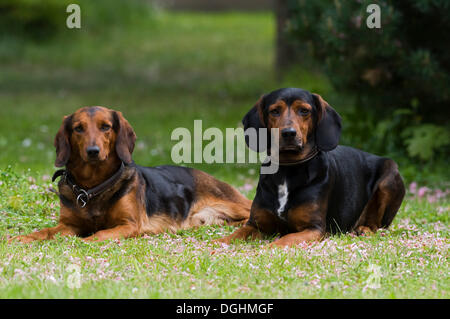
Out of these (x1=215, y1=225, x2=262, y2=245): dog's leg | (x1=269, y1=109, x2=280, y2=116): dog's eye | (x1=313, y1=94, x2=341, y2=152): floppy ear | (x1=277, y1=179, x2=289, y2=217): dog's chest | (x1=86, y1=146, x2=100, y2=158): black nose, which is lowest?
(x1=215, y1=225, x2=262, y2=245): dog's leg

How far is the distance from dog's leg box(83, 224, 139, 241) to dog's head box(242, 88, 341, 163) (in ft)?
4.48

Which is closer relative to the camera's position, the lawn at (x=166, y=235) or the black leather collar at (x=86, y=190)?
the lawn at (x=166, y=235)

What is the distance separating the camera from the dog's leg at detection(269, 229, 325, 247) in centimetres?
624

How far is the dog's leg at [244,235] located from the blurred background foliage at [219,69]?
3.84 meters

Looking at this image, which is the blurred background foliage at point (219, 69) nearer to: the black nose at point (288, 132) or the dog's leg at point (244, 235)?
the dog's leg at point (244, 235)

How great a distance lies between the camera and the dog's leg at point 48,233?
6.41 metres

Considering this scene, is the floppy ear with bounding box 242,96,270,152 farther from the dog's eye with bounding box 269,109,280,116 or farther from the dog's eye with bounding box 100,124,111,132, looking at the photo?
the dog's eye with bounding box 100,124,111,132

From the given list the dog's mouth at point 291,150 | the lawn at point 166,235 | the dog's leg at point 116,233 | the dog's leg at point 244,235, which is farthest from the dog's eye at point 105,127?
the dog's mouth at point 291,150

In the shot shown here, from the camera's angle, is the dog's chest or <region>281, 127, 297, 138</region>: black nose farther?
the dog's chest

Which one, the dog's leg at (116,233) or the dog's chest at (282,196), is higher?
the dog's chest at (282,196)

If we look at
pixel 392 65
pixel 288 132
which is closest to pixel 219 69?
pixel 392 65

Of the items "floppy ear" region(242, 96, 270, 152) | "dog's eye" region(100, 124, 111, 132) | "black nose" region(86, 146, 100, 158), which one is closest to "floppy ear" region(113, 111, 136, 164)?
"dog's eye" region(100, 124, 111, 132)

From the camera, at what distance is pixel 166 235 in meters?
6.94
